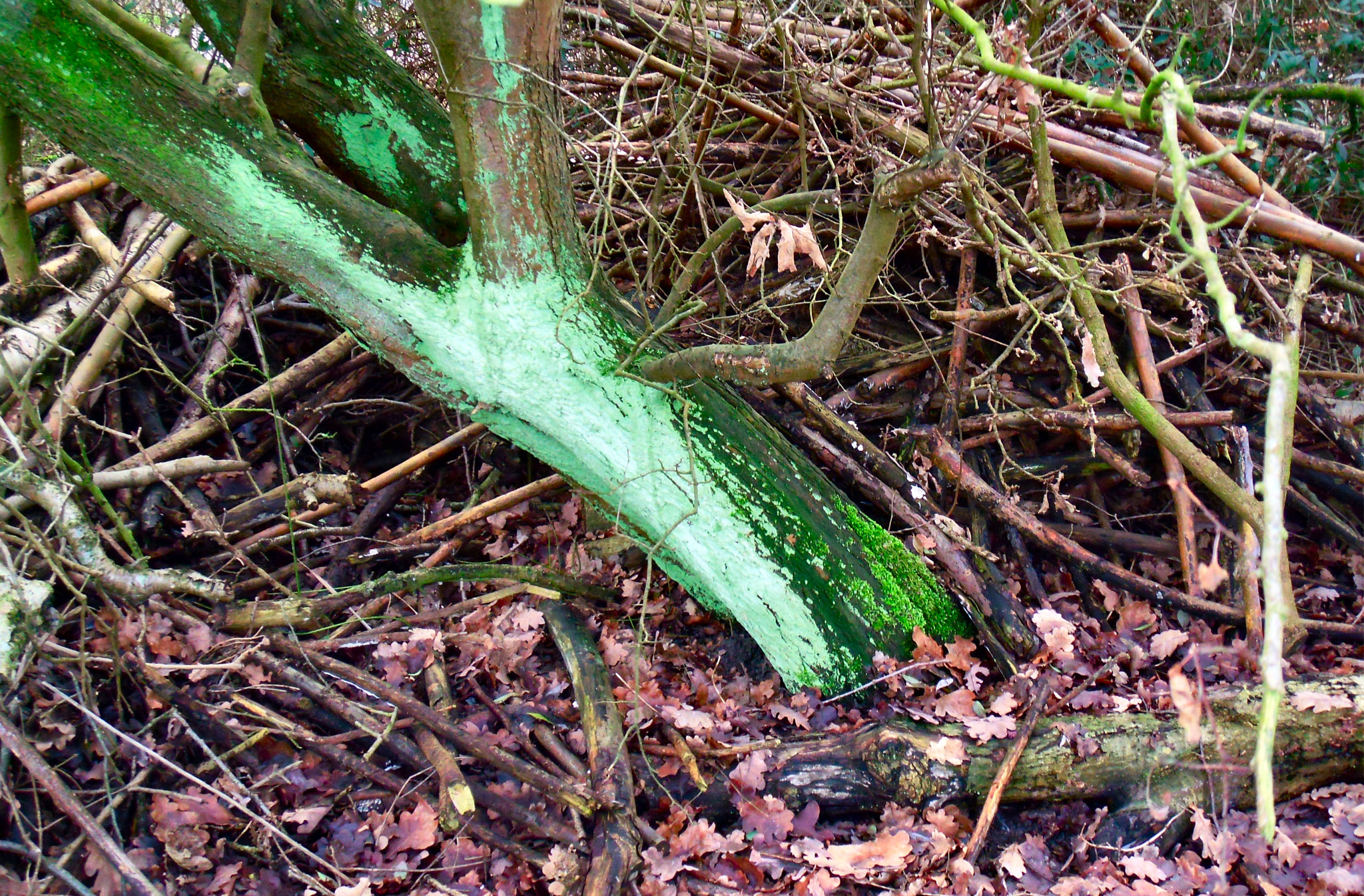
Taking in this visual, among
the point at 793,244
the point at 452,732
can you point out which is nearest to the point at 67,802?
the point at 452,732

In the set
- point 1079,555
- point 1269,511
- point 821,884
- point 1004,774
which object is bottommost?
point 821,884

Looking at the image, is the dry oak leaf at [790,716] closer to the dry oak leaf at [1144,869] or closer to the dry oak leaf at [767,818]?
the dry oak leaf at [767,818]

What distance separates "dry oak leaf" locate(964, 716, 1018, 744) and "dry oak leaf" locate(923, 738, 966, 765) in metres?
0.06

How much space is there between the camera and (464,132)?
8.70 feet

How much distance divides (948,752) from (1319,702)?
124 cm

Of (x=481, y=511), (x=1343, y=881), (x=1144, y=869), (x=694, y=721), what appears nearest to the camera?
(x=1343, y=881)

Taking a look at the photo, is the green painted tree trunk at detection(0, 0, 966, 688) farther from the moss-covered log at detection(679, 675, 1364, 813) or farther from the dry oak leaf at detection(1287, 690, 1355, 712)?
the dry oak leaf at detection(1287, 690, 1355, 712)

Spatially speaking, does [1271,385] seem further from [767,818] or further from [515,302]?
[515,302]

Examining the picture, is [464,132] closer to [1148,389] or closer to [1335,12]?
[1148,389]

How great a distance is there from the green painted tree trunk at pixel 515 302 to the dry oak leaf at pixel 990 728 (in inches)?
17.3

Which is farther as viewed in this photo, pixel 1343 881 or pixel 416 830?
pixel 416 830

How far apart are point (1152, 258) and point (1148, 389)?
598 millimetres

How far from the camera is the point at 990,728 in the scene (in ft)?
9.20

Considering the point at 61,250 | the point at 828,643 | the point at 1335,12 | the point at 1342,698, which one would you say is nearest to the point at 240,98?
the point at 61,250
